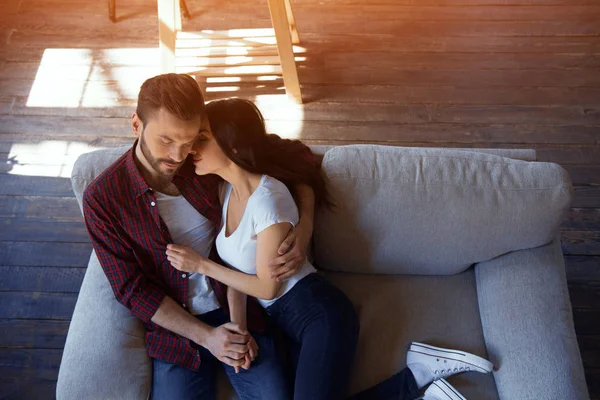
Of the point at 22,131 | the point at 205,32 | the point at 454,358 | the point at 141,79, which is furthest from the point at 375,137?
the point at 22,131

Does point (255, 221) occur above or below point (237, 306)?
above

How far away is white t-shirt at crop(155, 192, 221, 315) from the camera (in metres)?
1.83

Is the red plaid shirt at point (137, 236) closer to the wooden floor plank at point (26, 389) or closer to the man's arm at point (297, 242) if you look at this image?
the man's arm at point (297, 242)

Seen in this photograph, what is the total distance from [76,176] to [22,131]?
1.30m

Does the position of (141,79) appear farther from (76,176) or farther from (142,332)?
(142,332)

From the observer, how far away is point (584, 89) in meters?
3.14

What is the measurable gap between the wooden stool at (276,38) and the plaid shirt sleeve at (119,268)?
1.34 metres

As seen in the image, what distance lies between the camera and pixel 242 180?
179cm

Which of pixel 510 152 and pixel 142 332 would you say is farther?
pixel 510 152

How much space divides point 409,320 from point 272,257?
0.49 metres

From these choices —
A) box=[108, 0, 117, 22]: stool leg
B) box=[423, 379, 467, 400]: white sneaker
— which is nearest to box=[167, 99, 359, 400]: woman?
box=[423, 379, 467, 400]: white sneaker

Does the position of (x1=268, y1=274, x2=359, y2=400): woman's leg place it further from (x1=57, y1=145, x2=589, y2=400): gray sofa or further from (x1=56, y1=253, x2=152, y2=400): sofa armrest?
(x1=56, y1=253, x2=152, y2=400): sofa armrest

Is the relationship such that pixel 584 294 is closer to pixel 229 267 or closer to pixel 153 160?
pixel 229 267

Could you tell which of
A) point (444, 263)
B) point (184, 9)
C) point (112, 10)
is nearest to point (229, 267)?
point (444, 263)
